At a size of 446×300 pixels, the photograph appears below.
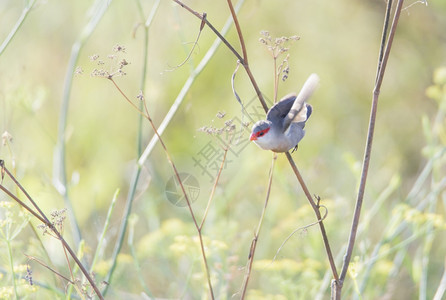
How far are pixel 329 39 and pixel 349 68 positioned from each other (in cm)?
34

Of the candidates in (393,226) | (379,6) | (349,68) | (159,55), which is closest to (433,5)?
(379,6)

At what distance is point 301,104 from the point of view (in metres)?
1.51

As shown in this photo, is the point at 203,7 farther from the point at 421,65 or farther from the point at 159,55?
the point at 421,65

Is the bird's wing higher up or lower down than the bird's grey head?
higher up

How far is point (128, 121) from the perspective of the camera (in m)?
5.20

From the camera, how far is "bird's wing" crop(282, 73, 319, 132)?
148 cm
